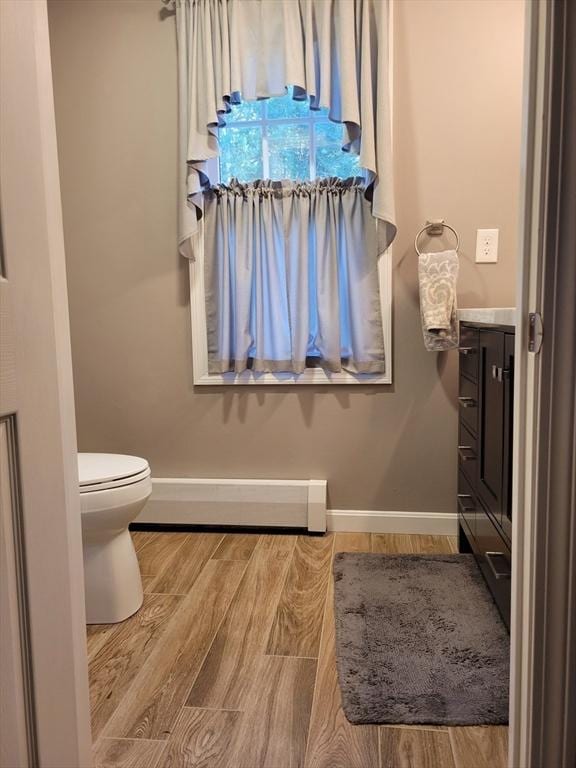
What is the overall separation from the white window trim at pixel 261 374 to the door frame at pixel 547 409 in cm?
173

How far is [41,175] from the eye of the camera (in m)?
0.82

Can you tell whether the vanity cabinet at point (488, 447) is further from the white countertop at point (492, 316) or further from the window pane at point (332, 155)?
the window pane at point (332, 155)

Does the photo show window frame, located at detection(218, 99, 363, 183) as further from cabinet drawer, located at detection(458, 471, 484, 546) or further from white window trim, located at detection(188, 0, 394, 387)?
cabinet drawer, located at detection(458, 471, 484, 546)

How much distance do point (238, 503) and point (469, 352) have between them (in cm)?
124

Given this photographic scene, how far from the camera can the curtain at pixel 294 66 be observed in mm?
2293

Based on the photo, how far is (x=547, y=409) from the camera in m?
0.73

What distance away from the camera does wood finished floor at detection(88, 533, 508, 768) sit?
130 cm

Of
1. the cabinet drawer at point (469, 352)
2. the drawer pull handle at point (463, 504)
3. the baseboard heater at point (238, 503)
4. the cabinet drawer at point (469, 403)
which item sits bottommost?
the baseboard heater at point (238, 503)

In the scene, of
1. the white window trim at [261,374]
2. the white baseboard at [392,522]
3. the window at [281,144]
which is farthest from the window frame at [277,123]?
the white baseboard at [392,522]

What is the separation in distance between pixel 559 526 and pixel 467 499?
1475mm

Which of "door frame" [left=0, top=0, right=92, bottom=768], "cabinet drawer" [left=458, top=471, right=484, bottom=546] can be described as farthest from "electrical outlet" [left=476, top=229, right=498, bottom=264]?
"door frame" [left=0, top=0, right=92, bottom=768]

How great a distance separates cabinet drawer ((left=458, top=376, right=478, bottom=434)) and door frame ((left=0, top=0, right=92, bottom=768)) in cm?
144

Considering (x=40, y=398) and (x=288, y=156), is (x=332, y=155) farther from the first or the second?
(x=40, y=398)

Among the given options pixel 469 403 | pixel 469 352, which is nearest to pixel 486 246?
pixel 469 352
